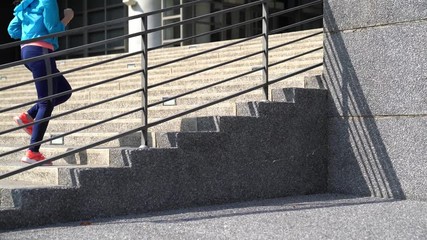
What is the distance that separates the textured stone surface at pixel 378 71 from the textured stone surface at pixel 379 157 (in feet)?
0.45

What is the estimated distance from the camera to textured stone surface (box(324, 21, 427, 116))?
8102 mm

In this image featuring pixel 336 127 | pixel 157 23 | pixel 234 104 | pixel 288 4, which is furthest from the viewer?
pixel 288 4

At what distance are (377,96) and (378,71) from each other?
0.88ft

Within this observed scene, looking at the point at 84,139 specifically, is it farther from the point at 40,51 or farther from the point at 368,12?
the point at 368,12

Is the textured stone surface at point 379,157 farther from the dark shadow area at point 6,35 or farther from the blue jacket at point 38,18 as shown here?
the dark shadow area at point 6,35

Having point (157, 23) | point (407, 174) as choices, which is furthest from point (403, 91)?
point (157, 23)

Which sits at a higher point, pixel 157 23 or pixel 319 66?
pixel 157 23

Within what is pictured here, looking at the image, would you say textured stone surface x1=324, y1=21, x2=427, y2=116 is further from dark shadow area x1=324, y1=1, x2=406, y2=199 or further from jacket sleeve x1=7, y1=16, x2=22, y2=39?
jacket sleeve x1=7, y1=16, x2=22, y2=39

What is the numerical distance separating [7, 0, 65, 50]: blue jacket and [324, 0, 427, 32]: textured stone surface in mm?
3066

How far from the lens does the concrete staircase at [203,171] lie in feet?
22.2

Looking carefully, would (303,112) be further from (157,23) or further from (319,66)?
(157,23)

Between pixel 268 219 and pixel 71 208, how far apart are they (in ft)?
5.59

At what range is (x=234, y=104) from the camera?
839cm

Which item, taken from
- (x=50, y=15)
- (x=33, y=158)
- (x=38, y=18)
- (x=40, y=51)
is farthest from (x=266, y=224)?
(x=38, y=18)
